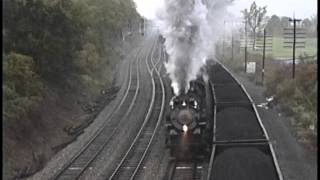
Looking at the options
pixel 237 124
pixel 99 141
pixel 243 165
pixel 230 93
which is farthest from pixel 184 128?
pixel 230 93

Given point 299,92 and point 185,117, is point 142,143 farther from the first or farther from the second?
point 299,92

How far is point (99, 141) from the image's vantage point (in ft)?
96.1

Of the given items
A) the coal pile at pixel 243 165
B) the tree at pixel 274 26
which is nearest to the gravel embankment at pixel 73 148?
the coal pile at pixel 243 165

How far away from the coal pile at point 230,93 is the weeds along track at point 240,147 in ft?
6.07

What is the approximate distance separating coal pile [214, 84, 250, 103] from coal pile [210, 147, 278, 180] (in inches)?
555

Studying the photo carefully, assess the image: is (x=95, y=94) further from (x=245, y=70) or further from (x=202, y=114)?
(x=245, y=70)

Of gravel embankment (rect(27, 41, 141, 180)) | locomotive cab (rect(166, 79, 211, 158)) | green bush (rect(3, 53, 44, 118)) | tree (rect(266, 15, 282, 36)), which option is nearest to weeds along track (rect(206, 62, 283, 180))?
locomotive cab (rect(166, 79, 211, 158))

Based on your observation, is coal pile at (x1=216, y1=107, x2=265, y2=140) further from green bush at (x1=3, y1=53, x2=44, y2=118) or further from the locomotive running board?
green bush at (x1=3, y1=53, x2=44, y2=118)

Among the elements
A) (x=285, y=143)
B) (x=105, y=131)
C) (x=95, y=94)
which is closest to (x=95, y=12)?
(x=95, y=94)

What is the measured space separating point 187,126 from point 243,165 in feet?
20.2

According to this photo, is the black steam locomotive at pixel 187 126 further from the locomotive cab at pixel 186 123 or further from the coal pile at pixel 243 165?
the coal pile at pixel 243 165

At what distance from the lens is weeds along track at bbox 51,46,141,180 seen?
23422 mm

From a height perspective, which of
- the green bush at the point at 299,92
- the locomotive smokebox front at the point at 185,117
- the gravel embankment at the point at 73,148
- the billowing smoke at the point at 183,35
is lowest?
the gravel embankment at the point at 73,148

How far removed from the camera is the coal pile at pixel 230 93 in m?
34.3
